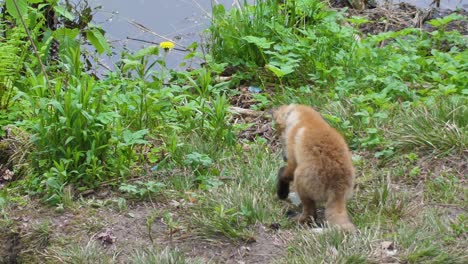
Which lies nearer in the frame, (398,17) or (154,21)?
(398,17)

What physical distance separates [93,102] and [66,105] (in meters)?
0.29

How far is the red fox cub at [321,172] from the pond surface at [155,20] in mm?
4488

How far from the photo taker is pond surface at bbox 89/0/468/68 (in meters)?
9.96

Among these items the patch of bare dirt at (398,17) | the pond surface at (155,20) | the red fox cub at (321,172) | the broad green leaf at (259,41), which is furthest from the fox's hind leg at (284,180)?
the pond surface at (155,20)

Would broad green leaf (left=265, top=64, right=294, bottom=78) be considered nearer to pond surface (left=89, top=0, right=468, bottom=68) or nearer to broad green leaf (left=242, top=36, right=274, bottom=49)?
broad green leaf (left=242, top=36, right=274, bottom=49)

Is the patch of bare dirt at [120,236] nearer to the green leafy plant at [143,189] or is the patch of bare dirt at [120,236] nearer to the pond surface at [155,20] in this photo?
the green leafy plant at [143,189]

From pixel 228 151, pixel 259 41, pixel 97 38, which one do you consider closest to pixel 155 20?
pixel 259 41

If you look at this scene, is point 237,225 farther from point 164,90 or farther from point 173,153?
point 164,90

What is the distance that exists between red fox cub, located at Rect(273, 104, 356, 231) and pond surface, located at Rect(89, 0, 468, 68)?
4.49 metres

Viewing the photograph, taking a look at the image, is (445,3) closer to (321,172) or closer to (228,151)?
(228,151)

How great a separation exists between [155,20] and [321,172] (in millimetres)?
5655

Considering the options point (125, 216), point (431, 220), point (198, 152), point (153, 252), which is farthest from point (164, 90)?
point (431, 220)

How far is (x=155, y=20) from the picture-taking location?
33.9 ft

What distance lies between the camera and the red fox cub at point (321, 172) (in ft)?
17.0
